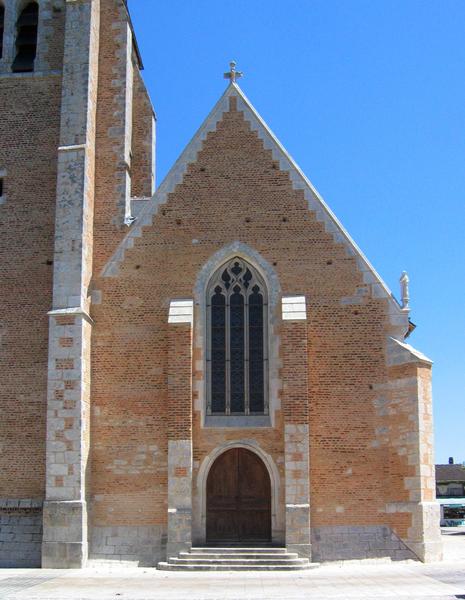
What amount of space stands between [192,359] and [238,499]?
135 inches

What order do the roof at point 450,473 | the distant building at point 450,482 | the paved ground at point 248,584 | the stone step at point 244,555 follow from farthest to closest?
the roof at point 450,473 < the distant building at point 450,482 < the stone step at point 244,555 < the paved ground at point 248,584

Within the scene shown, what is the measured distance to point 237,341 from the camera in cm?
2016

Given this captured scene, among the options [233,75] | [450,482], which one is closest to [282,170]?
[233,75]

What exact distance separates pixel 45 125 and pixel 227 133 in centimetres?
491

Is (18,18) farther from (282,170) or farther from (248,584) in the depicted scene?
(248,584)

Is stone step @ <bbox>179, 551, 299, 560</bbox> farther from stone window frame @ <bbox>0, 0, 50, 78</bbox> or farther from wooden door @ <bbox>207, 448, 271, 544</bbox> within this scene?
stone window frame @ <bbox>0, 0, 50, 78</bbox>

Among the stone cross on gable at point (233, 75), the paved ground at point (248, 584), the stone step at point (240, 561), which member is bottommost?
the paved ground at point (248, 584)

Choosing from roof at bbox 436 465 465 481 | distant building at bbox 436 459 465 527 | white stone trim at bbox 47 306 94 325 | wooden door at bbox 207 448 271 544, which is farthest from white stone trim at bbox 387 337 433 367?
roof at bbox 436 465 465 481

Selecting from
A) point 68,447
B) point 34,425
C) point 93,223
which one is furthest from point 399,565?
point 93,223

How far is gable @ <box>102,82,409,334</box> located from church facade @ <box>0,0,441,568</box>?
0.05 metres

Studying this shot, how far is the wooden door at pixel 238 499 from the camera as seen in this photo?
749 inches

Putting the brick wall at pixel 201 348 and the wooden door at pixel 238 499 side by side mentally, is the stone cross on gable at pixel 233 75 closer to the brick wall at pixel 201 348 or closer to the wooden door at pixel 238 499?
the brick wall at pixel 201 348

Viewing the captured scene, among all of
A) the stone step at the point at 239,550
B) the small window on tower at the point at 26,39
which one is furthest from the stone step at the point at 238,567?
the small window on tower at the point at 26,39

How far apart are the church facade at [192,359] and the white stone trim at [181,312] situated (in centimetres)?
7
